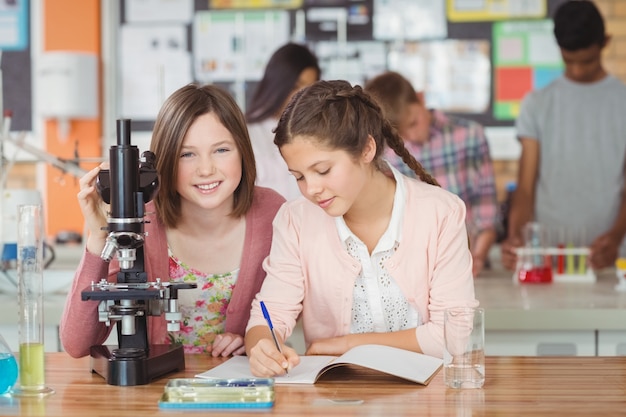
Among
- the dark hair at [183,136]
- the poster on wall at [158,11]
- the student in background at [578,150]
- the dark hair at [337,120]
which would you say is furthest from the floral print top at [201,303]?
the poster on wall at [158,11]

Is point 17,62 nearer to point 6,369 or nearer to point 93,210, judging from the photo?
point 93,210

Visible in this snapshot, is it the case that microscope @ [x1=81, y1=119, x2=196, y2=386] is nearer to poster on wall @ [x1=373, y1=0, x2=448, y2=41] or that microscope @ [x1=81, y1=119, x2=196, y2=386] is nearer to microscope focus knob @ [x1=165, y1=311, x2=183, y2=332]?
microscope focus knob @ [x1=165, y1=311, x2=183, y2=332]

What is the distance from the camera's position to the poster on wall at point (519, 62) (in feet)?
16.1

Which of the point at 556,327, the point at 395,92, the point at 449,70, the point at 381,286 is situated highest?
the point at 449,70

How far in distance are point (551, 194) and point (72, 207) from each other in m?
2.58

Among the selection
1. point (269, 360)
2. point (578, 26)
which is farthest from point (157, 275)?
point (578, 26)

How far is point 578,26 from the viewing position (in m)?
3.46

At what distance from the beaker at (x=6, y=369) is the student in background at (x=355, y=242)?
1.58ft

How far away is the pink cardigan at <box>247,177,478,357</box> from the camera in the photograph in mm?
2064

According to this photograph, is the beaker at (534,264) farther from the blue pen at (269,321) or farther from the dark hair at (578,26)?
the blue pen at (269,321)

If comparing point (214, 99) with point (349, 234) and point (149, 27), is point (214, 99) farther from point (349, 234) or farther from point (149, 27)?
point (149, 27)

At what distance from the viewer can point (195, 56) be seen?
515 cm

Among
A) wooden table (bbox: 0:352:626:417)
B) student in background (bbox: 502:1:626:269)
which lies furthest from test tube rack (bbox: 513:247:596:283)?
wooden table (bbox: 0:352:626:417)

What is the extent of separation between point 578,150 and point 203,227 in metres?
2.03
